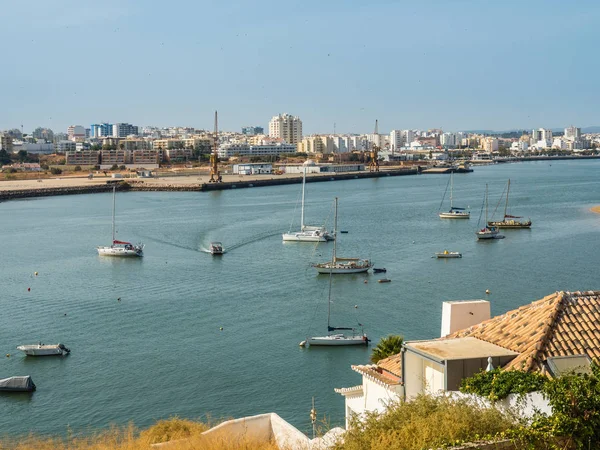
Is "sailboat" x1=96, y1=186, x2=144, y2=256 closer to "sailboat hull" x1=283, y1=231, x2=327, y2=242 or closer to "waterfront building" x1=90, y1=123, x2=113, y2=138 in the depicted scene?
"sailboat hull" x1=283, y1=231, x2=327, y2=242

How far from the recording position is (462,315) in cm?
623

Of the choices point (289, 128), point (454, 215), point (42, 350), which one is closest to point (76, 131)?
point (289, 128)

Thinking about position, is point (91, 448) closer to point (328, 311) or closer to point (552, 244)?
point (328, 311)

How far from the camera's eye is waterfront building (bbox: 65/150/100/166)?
7131 centimetres

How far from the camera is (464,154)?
102 metres

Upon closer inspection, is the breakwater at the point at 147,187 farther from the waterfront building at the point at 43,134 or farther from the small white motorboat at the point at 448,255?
the waterfront building at the point at 43,134

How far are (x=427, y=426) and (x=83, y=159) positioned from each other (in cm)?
7095

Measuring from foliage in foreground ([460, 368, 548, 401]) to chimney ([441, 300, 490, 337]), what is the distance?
1.85 meters

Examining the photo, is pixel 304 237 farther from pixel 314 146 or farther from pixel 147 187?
pixel 314 146

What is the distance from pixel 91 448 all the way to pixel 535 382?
9.55ft

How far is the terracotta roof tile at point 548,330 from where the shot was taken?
4.61 m

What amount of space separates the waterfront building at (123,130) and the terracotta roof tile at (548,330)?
130m

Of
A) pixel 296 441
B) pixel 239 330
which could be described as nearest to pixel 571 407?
pixel 296 441

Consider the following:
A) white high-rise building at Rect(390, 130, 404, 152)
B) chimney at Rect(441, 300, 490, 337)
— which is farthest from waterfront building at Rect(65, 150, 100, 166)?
white high-rise building at Rect(390, 130, 404, 152)
